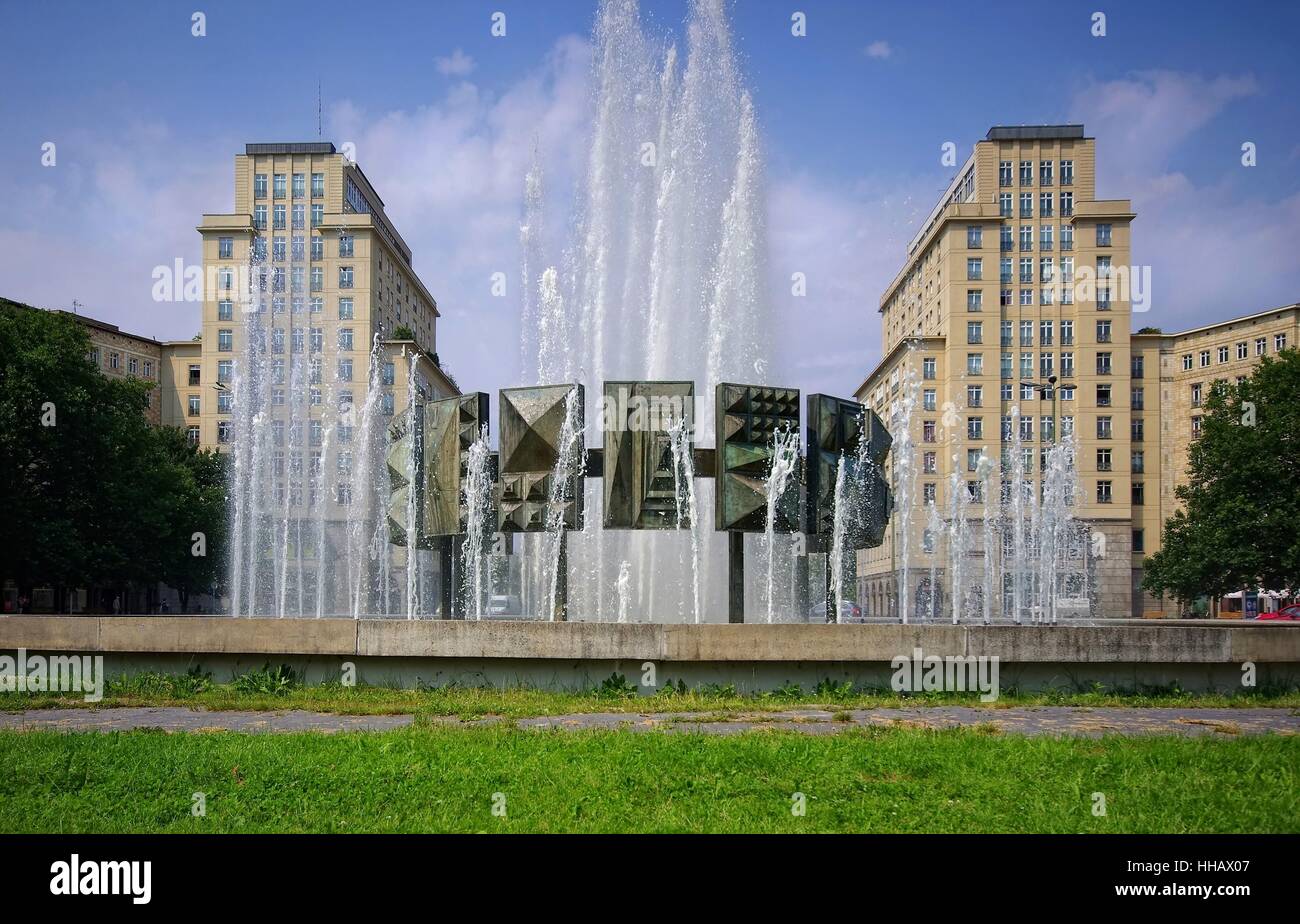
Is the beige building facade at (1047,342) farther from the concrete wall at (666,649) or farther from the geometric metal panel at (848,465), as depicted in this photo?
the concrete wall at (666,649)

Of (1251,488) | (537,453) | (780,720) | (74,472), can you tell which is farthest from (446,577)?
(1251,488)

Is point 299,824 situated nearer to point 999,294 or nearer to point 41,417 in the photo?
point 41,417

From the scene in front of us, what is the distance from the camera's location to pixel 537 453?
14531 mm

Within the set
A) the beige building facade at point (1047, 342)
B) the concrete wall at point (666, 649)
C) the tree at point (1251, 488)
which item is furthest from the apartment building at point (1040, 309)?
the concrete wall at point (666, 649)

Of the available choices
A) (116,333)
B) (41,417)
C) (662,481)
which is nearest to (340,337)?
(116,333)

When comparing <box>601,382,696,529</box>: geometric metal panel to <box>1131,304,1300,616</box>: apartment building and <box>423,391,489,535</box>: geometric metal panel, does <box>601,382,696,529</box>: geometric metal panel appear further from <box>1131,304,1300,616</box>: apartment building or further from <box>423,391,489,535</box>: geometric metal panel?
<box>1131,304,1300,616</box>: apartment building

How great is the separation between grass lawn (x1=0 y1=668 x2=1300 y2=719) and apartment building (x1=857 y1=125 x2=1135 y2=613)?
53.7 m

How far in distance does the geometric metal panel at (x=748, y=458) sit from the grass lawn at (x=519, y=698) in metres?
3.21

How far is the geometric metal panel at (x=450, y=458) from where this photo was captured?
1580 cm

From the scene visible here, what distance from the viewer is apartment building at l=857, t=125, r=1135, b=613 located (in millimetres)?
62969

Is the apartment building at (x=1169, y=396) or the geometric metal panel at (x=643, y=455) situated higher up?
the apartment building at (x=1169, y=396)

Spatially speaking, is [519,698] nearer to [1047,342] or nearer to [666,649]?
[666,649]

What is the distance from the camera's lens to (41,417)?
3459cm
